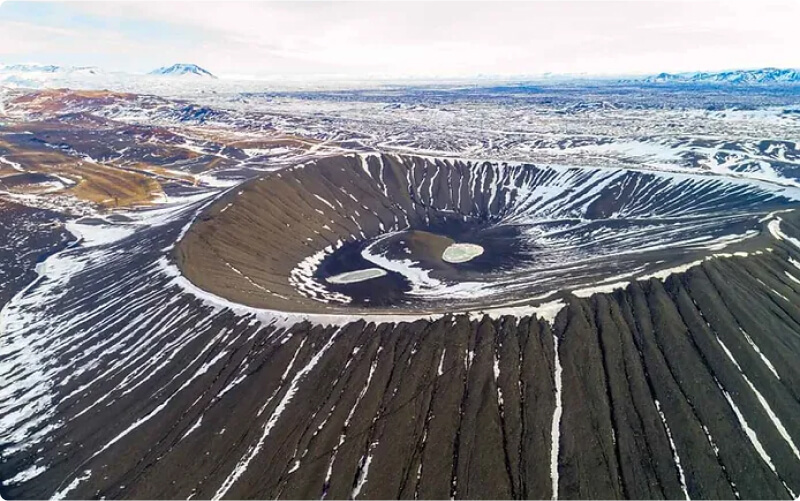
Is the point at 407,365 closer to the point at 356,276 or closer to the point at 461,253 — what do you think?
the point at 356,276

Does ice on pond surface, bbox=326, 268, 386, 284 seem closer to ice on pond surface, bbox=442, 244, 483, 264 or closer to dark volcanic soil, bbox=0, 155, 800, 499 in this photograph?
ice on pond surface, bbox=442, 244, 483, 264

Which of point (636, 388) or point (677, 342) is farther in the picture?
point (677, 342)

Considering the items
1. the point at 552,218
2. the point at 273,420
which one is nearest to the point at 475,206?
the point at 552,218

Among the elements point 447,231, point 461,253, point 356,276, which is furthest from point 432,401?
point 447,231

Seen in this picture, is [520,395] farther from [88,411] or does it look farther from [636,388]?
[88,411]

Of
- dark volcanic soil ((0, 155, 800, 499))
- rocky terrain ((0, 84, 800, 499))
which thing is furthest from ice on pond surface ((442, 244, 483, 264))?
dark volcanic soil ((0, 155, 800, 499))

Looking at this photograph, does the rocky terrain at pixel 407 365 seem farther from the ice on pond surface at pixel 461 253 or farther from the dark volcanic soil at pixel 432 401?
the ice on pond surface at pixel 461 253
